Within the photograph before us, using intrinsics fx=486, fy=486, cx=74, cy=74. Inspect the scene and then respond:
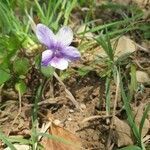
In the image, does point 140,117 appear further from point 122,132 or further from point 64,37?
point 64,37

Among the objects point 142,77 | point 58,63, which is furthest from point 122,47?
point 58,63

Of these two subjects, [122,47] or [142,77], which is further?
[122,47]

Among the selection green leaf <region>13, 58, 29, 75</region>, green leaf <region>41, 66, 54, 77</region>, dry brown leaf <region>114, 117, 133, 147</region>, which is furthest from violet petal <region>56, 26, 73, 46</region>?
dry brown leaf <region>114, 117, 133, 147</region>

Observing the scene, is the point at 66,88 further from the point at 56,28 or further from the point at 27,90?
the point at 56,28

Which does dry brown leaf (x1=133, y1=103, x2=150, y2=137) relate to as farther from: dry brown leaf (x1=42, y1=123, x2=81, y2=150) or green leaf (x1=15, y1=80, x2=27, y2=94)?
green leaf (x1=15, y1=80, x2=27, y2=94)

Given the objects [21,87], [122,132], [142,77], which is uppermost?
[21,87]

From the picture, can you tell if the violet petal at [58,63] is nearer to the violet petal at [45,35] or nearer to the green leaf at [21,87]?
the violet petal at [45,35]

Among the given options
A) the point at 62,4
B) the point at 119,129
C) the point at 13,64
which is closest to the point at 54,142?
the point at 119,129

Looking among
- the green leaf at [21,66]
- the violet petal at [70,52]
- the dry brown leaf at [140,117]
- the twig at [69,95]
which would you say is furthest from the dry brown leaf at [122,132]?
the green leaf at [21,66]
